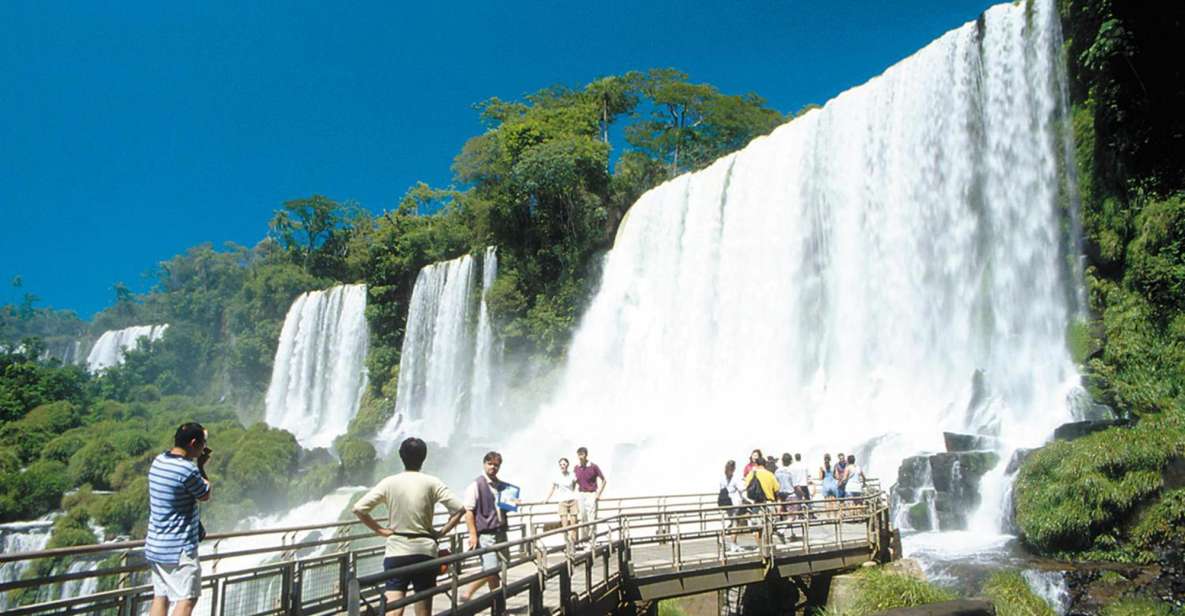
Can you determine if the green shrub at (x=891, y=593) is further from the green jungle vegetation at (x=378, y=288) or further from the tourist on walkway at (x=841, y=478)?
the green jungle vegetation at (x=378, y=288)

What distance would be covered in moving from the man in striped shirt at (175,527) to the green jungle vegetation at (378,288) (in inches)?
940

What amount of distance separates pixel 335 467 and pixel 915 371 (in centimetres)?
2076

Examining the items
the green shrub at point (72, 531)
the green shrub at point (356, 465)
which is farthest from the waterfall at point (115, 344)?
the green shrub at point (356, 465)

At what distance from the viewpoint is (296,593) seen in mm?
6660

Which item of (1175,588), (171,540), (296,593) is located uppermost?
(171,540)

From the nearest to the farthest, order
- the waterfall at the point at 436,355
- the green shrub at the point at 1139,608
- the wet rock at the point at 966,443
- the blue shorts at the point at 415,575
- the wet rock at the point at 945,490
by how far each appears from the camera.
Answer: the blue shorts at the point at 415,575 < the green shrub at the point at 1139,608 < the wet rock at the point at 945,490 < the wet rock at the point at 966,443 < the waterfall at the point at 436,355

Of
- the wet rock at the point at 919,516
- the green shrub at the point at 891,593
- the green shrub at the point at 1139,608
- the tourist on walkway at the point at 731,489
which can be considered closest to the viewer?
the green shrub at the point at 1139,608

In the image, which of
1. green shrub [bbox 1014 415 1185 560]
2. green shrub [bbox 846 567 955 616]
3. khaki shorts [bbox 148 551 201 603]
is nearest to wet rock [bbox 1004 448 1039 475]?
green shrub [bbox 1014 415 1185 560]

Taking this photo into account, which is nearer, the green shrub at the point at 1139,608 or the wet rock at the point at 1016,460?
the green shrub at the point at 1139,608

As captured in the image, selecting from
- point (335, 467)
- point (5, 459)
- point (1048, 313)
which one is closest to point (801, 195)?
point (1048, 313)

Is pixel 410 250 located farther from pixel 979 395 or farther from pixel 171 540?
pixel 171 540

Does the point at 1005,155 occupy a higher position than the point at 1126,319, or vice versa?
the point at 1005,155

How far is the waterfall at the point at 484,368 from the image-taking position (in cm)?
3800

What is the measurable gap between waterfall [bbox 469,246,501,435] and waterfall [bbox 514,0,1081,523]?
A: 7027 mm
